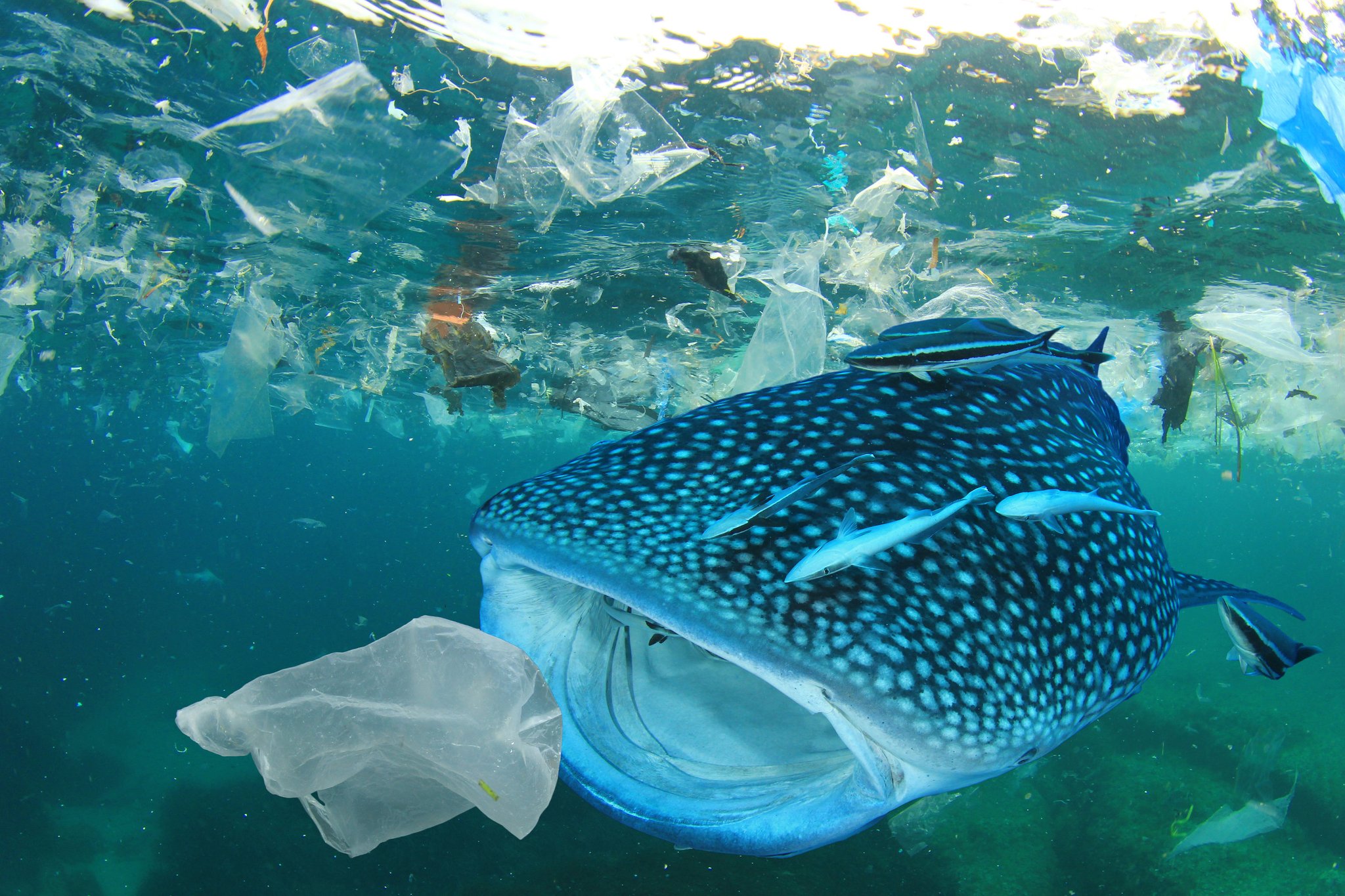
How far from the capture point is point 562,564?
1.71m

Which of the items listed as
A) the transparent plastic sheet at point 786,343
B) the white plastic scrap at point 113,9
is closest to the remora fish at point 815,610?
the transparent plastic sheet at point 786,343

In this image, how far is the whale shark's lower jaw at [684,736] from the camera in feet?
5.08

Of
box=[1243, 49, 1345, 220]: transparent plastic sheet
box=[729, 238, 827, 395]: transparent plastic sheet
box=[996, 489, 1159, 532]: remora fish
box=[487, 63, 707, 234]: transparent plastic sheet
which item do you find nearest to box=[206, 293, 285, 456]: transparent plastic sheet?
box=[487, 63, 707, 234]: transparent plastic sheet

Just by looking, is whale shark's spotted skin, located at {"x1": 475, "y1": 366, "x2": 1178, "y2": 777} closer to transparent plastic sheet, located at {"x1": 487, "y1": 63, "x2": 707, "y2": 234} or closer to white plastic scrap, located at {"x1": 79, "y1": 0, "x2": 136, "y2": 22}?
transparent plastic sheet, located at {"x1": 487, "y1": 63, "x2": 707, "y2": 234}

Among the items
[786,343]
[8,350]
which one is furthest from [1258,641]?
[8,350]

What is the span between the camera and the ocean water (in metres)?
7.31

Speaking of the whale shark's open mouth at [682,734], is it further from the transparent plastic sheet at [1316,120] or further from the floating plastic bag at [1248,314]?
the floating plastic bag at [1248,314]

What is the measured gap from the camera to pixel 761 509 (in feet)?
5.27

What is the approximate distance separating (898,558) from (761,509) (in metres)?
0.41

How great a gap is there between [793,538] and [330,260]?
14.3 meters

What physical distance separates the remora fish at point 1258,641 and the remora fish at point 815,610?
129 cm

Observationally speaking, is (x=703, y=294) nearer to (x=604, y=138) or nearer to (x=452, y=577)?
(x=604, y=138)

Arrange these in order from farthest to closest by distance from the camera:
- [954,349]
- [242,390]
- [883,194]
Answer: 1. [883,194]
2. [242,390]
3. [954,349]

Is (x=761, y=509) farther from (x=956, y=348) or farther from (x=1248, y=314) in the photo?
(x=1248, y=314)
